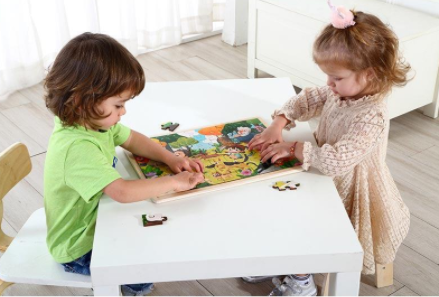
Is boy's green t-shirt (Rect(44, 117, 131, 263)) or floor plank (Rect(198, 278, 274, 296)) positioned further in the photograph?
floor plank (Rect(198, 278, 274, 296))

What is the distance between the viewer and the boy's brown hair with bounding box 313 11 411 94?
1.37 meters

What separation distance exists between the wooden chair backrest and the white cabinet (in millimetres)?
1336

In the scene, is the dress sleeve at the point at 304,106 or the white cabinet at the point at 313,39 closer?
the dress sleeve at the point at 304,106

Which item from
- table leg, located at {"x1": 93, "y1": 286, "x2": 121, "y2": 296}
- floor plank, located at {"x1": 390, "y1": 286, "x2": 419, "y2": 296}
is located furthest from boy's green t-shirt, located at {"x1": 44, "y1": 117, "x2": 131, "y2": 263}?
floor plank, located at {"x1": 390, "y1": 286, "x2": 419, "y2": 296}

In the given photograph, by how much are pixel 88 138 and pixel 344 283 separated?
1.93 ft

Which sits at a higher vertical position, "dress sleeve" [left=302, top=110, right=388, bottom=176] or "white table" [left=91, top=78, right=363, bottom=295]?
"dress sleeve" [left=302, top=110, right=388, bottom=176]

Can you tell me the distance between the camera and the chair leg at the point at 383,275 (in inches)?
70.1

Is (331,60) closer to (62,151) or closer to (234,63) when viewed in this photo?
(62,151)

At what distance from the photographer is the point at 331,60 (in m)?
1.39

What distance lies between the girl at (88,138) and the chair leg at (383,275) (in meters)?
0.74

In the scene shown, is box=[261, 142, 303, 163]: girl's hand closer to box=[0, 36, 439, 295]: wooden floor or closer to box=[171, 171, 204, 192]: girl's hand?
box=[171, 171, 204, 192]: girl's hand

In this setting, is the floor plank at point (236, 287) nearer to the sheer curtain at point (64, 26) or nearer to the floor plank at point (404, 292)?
the floor plank at point (404, 292)

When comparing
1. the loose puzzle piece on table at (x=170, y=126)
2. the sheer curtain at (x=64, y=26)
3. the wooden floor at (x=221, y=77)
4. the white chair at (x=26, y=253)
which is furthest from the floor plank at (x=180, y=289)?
the sheer curtain at (x=64, y=26)

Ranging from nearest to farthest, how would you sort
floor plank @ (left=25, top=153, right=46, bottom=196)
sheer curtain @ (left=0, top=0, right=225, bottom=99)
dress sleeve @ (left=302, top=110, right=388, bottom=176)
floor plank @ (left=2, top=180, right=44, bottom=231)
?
1. dress sleeve @ (left=302, top=110, right=388, bottom=176)
2. floor plank @ (left=2, top=180, right=44, bottom=231)
3. floor plank @ (left=25, top=153, right=46, bottom=196)
4. sheer curtain @ (left=0, top=0, right=225, bottom=99)
